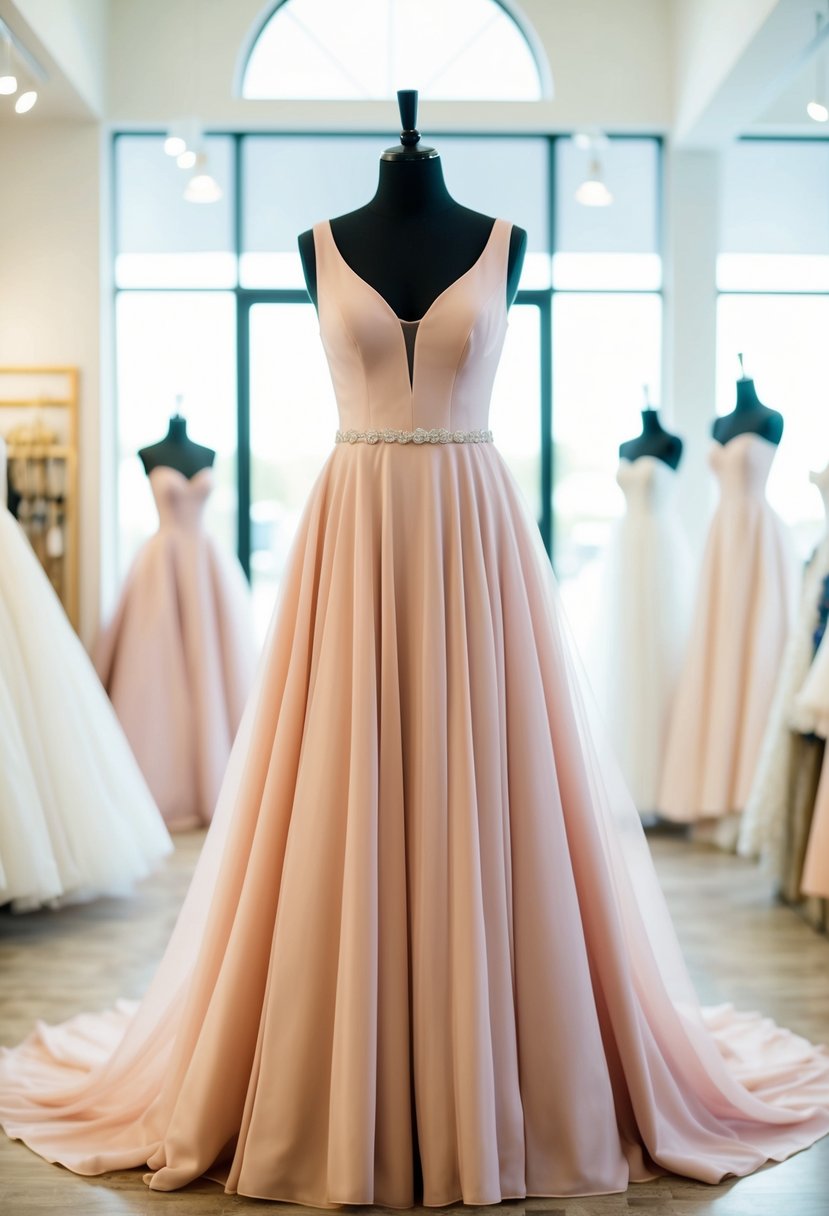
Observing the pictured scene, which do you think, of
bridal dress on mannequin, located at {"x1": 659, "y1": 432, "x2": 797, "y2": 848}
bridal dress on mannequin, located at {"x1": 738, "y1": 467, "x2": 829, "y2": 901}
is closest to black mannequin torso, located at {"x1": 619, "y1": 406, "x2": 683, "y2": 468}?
bridal dress on mannequin, located at {"x1": 659, "y1": 432, "x2": 797, "y2": 848}

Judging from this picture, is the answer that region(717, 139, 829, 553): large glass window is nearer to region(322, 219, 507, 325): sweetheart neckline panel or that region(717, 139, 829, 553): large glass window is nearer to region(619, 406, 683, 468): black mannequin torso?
region(619, 406, 683, 468): black mannequin torso

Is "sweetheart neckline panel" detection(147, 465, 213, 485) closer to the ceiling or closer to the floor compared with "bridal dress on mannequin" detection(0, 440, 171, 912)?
closer to the ceiling

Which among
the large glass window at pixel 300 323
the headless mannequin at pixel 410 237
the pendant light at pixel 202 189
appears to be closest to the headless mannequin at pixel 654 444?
the large glass window at pixel 300 323

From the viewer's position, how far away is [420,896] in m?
2.02

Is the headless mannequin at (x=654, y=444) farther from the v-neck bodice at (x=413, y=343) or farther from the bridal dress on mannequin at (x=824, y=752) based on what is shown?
the v-neck bodice at (x=413, y=343)

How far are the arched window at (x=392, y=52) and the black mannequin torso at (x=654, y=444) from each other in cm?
185

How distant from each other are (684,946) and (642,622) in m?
1.89

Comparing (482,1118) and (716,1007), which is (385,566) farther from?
(716,1007)

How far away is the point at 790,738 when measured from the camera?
3811mm

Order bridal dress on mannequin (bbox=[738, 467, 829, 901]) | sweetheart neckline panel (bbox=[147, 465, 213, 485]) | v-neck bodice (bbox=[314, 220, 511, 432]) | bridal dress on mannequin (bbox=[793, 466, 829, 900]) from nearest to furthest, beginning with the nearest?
v-neck bodice (bbox=[314, 220, 511, 432]) < bridal dress on mannequin (bbox=[793, 466, 829, 900]) < bridal dress on mannequin (bbox=[738, 467, 829, 901]) < sweetheart neckline panel (bbox=[147, 465, 213, 485])

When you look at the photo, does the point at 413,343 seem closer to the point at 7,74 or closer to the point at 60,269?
the point at 7,74

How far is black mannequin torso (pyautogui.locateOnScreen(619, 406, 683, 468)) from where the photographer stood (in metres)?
5.21

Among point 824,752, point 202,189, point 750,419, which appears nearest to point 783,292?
point 750,419

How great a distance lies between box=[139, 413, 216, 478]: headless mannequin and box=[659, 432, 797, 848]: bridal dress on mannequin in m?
2.26
